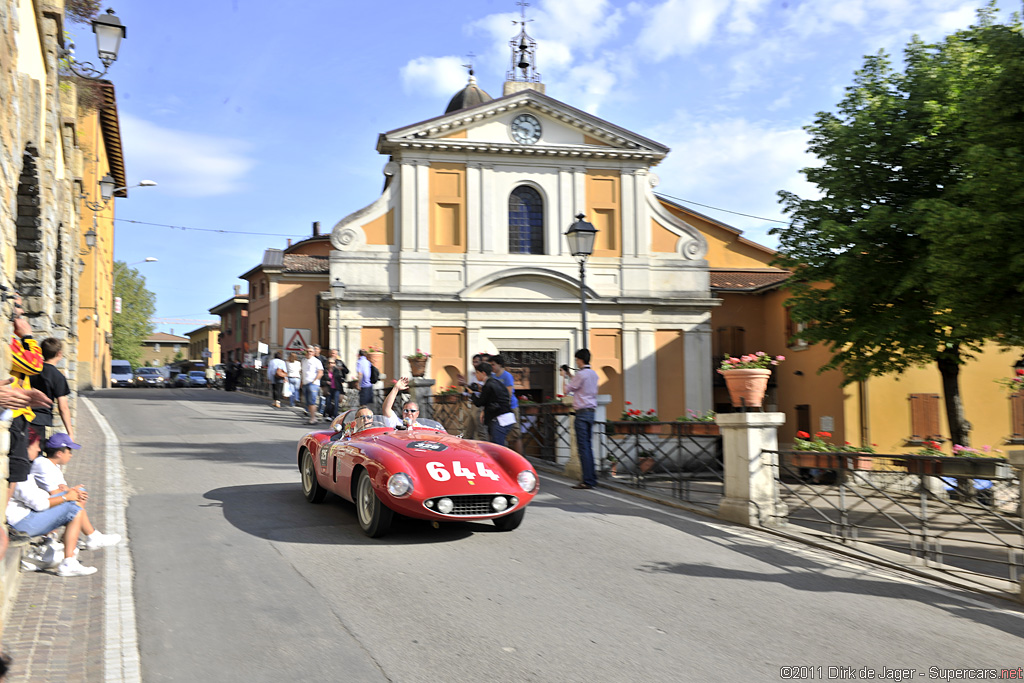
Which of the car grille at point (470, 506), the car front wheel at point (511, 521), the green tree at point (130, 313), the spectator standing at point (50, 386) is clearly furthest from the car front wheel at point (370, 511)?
the green tree at point (130, 313)

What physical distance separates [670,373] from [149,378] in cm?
3975

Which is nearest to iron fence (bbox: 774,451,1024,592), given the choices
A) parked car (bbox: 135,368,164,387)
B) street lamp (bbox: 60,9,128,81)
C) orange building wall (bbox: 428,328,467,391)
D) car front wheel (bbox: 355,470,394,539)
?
car front wheel (bbox: 355,470,394,539)

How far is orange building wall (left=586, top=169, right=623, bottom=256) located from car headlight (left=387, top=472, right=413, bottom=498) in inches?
956

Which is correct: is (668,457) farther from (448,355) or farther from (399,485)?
(448,355)

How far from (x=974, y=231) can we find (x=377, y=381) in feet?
41.1

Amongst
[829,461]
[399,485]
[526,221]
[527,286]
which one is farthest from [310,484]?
[526,221]

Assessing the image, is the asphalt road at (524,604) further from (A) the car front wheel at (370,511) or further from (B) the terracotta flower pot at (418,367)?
(B) the terracotta flower pot at (418,367)

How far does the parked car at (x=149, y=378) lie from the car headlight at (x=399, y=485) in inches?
2001

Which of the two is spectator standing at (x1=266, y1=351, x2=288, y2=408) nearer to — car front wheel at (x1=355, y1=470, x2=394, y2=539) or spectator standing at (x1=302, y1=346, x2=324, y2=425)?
spectator standing at (x1=302, y1=346, x2=324, y2=425)

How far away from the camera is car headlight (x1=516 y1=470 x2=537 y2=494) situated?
7648 millimetres

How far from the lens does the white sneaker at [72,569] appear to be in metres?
6.11

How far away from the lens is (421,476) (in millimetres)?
7164

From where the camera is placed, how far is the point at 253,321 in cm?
4722

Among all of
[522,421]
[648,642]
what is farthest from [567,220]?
[648,642]
